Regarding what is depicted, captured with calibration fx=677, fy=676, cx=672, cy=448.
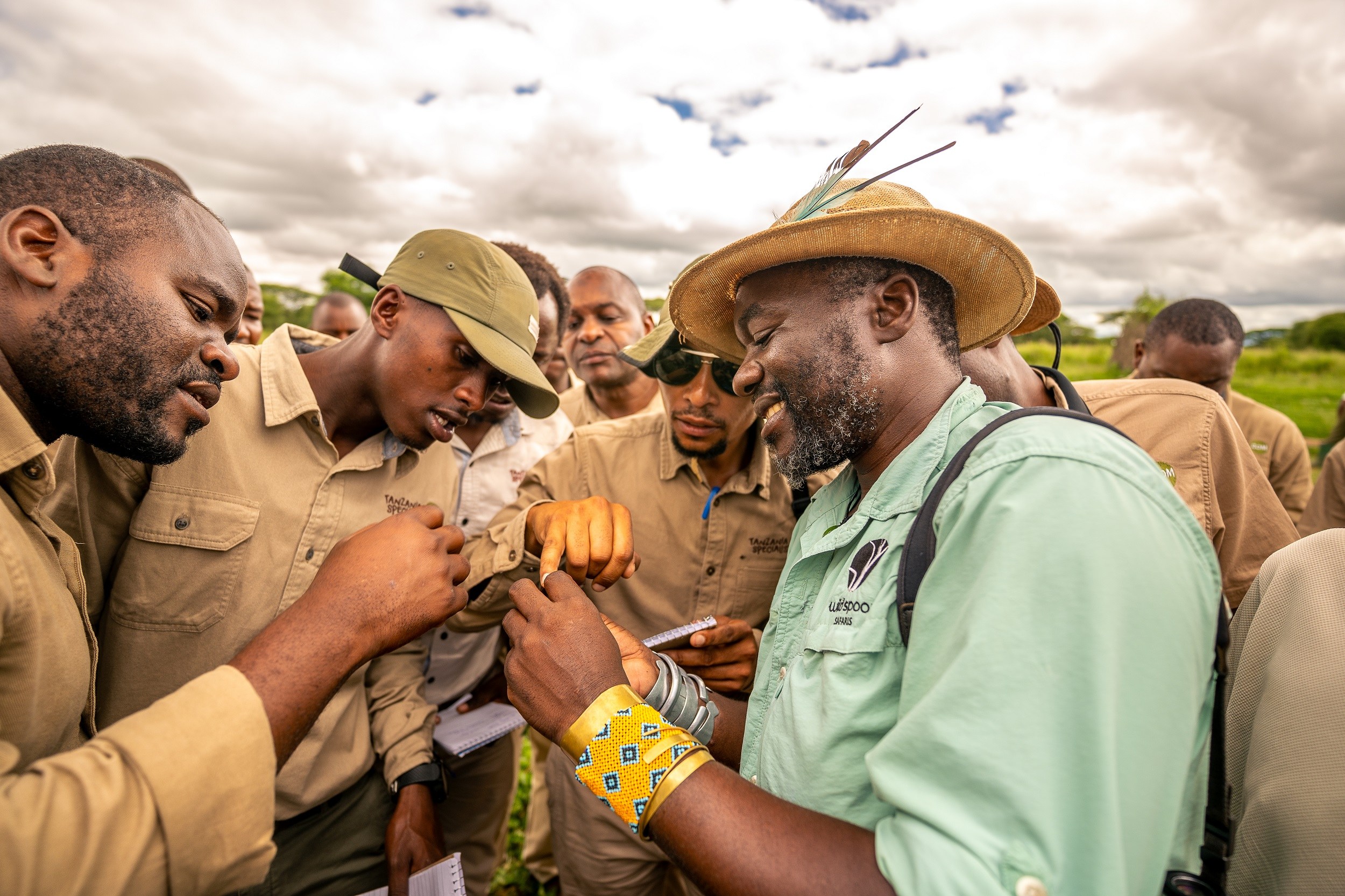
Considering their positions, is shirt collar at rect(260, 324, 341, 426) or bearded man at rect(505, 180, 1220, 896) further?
shirt collar at rect(260, 324, 341, 426)

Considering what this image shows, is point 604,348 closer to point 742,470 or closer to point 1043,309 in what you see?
point 742,470

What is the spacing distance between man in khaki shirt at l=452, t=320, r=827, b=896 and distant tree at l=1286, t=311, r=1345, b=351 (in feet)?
232

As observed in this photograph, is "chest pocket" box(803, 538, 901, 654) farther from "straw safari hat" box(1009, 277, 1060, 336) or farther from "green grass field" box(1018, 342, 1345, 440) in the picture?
"green grass field" box(1018, 342, 1345, 440)

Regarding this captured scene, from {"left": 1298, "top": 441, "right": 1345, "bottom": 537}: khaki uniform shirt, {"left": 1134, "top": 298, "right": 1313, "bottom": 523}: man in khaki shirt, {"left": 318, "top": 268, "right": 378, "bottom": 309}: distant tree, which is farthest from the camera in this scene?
{"left": 318, "top": 268, "right": 378, "bottom": 309}: distant tree

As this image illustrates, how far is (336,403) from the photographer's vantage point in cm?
275

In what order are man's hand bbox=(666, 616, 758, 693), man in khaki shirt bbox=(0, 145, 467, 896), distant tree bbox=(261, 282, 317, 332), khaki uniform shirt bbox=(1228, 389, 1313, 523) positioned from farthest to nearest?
distant tree bbox=(261, 282, 317, 332)
khaki uniform shirt bbox=(1228, 389, 1313, 523)
man's hand bbox=(666, 616, 758, 693)
man in khaki shirt bbox=(0, 145, 467, 896)

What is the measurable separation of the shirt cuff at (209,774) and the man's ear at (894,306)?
1843 millimetres

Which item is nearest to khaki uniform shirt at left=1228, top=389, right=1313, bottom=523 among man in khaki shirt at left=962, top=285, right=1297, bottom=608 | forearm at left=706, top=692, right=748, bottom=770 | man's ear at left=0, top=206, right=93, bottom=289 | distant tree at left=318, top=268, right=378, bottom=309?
man in khaki shirt at left=962, top=285, right=1297, bottom=608

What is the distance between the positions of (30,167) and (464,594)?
5.15 feet

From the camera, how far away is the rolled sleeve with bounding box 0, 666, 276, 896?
3.75 ft

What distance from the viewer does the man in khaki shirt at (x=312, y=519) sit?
221cm

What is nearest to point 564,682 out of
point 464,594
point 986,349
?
point 464,594

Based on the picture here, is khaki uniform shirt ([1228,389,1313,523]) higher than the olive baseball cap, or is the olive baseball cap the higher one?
the olive baseball cap

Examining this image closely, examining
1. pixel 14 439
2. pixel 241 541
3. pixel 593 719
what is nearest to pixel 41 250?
pixel 14 439
